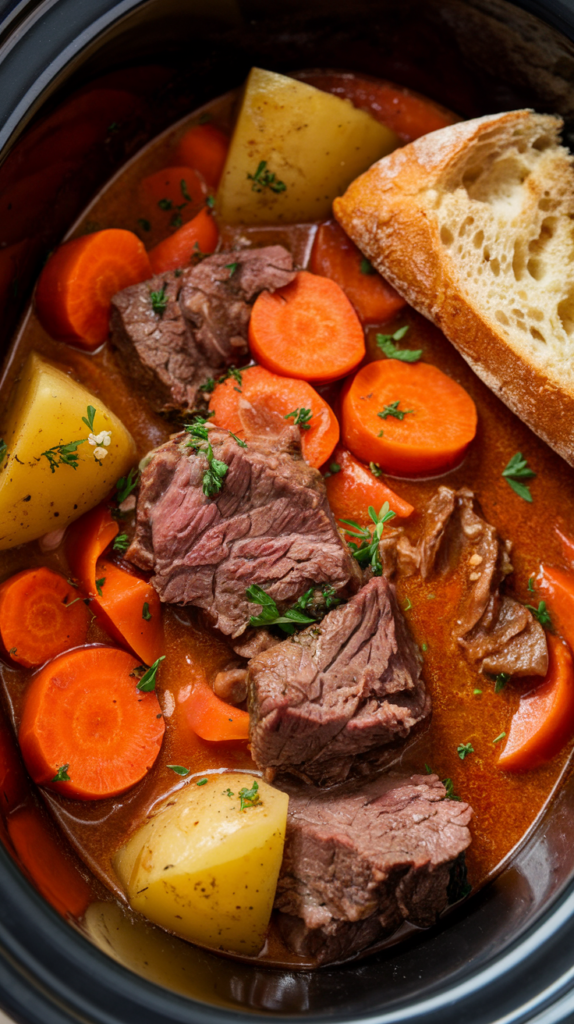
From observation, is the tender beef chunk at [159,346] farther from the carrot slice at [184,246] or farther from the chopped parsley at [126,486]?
the chopped parsley at [126,486]

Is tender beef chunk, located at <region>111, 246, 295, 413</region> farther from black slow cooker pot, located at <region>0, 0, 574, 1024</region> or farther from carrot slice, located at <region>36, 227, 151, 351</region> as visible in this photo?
black slow cooker pot, located at <region>0, 0, 574, 1024</region>

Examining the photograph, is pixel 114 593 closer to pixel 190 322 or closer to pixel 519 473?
pixel 190 322

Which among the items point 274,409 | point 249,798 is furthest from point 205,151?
point 249,798

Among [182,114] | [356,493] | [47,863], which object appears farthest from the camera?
[182,114]

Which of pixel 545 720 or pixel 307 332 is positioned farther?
pixel 307 332

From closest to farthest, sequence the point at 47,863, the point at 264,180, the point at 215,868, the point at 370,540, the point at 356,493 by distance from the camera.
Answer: the point at 215,868 < the point at 47,863 < the point at 370,540 < the point at 356,493 < the point at 264,180

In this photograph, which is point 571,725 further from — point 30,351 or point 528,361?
point 30,351
